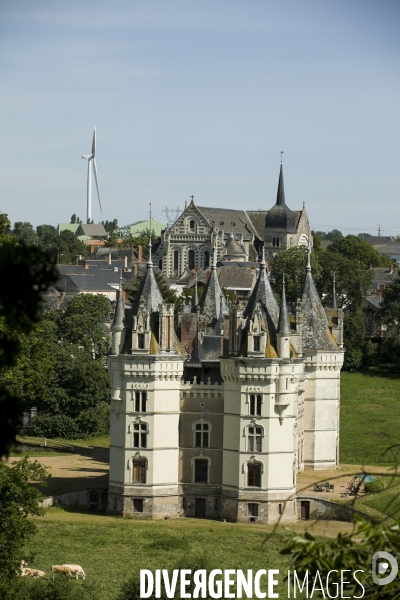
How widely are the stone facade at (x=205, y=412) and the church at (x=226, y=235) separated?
83414mm

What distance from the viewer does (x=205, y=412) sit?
2188 inches

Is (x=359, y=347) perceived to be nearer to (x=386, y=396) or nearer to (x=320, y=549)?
(x=386, y=396)

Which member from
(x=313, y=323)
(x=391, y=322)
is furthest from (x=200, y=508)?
(x=391, y=322)

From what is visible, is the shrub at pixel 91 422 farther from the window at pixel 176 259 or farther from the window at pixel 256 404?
the window at pixel 176 259

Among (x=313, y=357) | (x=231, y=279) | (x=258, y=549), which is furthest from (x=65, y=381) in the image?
(x=231, y=279)

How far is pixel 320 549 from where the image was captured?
16.9m

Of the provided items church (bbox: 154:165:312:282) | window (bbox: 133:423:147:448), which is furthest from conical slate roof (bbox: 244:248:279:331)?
church (bbox: 154:165:312:282)

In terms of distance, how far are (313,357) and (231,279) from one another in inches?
2474

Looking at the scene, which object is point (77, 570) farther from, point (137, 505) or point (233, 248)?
point (233, 248)

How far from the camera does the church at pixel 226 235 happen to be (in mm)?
147000

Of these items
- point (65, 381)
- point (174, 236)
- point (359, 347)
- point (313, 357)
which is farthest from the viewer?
point (174, 236)

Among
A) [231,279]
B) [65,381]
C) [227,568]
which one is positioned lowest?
[227,568]

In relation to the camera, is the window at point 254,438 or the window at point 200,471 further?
the window at point 200,471

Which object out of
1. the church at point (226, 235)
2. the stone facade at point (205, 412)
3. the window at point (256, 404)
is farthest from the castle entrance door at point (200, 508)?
the church at point (226, 235)
